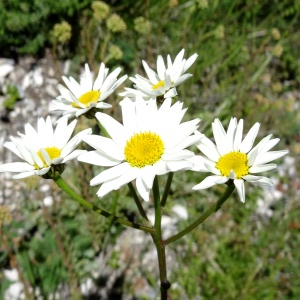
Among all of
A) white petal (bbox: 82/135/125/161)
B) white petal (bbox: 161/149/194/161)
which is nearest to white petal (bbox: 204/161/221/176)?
white petal (bbox: 161/149/194/161)

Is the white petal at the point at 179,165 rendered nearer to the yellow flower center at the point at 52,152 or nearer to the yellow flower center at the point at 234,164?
the yellow flower center at the point at 234,164

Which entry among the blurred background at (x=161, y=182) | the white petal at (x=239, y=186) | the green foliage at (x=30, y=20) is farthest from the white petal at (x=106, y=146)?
the green foliage at (x=30, y=20)

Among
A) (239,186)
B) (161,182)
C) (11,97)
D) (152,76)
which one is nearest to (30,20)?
(11,97)

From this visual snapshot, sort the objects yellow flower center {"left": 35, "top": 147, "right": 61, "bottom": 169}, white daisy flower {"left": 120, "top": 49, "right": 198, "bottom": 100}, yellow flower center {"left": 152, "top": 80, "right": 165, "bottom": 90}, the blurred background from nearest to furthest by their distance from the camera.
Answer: yellow flower center {"left": 35, "top": 147, "right": 61, "bottom": 169}
white daisy flower {"left": 120, "top": 49, "right": 198, "bottom": 100}
yellow flower center {"left": 152, "top": 80, "right": 165, "bottom": 90}
the blurred background

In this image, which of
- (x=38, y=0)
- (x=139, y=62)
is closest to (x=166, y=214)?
(x=139, y=62)

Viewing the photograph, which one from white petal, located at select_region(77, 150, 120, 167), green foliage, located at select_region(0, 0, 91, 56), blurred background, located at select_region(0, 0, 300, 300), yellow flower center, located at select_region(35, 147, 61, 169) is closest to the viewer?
white petal, located at select_region(77, 150, 120, 167)

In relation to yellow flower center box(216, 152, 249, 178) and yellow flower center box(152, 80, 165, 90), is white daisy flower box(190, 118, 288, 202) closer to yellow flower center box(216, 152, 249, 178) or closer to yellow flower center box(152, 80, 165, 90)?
yellow flower center box(216, 152, 249, 178)

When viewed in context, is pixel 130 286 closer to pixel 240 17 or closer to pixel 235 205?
pixel 235 205

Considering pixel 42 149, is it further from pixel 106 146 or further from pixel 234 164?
pixel 234 164
